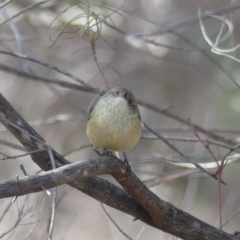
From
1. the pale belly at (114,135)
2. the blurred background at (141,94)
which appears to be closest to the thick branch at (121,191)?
the pale belly at (114,135)

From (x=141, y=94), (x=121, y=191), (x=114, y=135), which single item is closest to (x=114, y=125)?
(x=114, y=135)

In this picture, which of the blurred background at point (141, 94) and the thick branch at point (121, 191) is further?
the blurred background at point (141, 94)

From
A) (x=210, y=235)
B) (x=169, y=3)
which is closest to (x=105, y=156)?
(x=210, y=235)

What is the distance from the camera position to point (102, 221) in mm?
8641

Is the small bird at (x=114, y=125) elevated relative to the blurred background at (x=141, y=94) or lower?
lower

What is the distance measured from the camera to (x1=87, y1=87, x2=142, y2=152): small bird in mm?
3043

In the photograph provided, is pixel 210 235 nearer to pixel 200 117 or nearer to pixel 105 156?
pixel 105 156

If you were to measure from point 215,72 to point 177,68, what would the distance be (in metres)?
2.04

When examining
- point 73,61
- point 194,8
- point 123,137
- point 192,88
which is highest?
point 194,8

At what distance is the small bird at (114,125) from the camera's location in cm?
304

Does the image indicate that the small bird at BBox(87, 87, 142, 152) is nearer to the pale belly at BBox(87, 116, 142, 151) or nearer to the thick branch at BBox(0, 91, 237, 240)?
the pale belly at BBox(87, 116, 142, 151)

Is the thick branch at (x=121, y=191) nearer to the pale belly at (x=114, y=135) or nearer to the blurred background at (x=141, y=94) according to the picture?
A: the pale belly at (x=114, y=135)

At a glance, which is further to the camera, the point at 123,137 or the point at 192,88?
the point at 192,88

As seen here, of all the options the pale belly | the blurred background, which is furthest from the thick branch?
the blurred background
